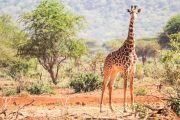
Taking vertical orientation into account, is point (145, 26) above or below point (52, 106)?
above

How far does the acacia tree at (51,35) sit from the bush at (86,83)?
22.7 feet

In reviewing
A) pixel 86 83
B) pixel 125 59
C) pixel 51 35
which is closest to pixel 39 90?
pixel 86 83

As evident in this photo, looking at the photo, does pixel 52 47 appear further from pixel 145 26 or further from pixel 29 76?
pixel 145 26

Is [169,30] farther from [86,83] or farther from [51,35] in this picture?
[86,83]

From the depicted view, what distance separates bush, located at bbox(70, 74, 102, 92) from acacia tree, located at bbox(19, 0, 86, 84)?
6.91m

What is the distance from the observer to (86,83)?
952 inches

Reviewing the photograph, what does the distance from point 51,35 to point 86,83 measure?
7.55 meters

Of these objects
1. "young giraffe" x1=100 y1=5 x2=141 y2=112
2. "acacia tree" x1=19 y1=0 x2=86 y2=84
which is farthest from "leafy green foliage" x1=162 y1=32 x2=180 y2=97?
"acacia tree" x1=19 y1=0 x2=86 y2=84

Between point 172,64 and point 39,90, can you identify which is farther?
point 39,90

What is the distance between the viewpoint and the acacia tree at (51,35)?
30856 mm

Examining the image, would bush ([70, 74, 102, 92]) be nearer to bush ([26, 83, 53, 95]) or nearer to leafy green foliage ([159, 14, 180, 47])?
bush ([26, 83, 53, 95])

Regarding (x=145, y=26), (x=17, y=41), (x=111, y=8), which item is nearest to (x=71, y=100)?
(x=17, y=41)

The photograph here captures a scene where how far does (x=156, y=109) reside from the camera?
1108cm

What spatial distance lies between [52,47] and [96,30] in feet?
381
